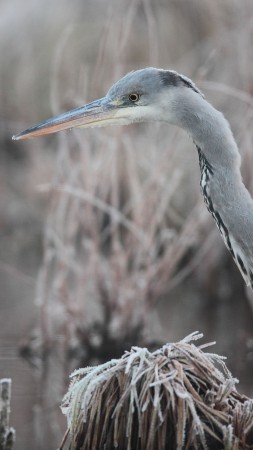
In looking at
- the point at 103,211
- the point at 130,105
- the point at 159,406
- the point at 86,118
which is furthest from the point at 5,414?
the point at 103,211

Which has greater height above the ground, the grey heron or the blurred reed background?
the blurred reed background

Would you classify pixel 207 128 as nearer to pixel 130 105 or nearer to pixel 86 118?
pixel 130 105

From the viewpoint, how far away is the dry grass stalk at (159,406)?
11.3 ft

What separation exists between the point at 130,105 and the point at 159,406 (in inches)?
49.5

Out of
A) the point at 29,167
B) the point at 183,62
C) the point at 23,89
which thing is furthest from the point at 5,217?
the point at 183,62

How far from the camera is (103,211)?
7109 millimetres

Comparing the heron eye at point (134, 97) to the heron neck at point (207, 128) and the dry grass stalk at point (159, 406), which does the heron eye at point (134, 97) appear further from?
the dry grass stalk at point (159, 406)

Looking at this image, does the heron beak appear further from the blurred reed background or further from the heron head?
the blurred reed background

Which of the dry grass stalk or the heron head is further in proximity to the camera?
the heron head

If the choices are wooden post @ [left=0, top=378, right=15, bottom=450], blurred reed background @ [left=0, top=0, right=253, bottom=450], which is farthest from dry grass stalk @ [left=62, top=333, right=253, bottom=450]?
blurred reed background @ [left=0, top=0, right=253, bottom=450]

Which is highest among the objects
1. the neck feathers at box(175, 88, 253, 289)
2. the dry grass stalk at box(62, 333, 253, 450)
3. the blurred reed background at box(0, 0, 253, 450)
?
the blurred reed background at box(0, 0, 253, 450)

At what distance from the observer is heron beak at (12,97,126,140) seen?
13.3 ft

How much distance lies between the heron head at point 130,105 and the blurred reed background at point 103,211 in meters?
1.62

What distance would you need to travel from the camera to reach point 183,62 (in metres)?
9.76
